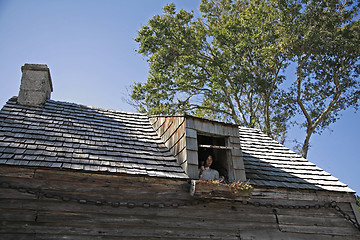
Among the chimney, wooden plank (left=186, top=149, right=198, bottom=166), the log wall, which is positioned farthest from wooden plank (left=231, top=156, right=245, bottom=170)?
the chimney

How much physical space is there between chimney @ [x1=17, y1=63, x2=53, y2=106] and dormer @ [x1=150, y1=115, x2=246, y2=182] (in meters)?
3.78

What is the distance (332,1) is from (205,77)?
28.1ft

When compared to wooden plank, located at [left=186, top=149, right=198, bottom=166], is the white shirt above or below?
below

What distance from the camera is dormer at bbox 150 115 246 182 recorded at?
691 cm

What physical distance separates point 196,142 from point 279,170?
2923 millimetres

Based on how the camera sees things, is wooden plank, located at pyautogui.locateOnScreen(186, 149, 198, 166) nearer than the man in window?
Yes

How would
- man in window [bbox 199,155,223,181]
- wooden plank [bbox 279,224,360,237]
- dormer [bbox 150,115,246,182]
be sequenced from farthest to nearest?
man in window [bbox 199,155,223,181] < wooden plank [bbox 279,224,360,237] < dormer [bbox 150,115,246,182]

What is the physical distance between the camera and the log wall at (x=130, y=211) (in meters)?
5.35

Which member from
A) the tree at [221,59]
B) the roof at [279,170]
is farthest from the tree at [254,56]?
the roof at [279,170]

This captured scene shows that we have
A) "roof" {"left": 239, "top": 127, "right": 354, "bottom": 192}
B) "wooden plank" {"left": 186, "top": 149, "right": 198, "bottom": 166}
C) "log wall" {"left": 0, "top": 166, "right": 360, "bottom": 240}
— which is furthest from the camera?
"roof" {"left": 239, "top": 127, "right": 354, "bottom": 192}

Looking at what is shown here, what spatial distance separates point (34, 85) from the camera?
8867 mm

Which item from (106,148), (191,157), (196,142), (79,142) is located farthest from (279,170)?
(79,142)

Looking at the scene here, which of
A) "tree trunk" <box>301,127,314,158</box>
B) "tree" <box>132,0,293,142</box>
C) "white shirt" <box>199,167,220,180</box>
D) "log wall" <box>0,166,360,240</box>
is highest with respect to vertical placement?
"tree" <box>132,0,293,142</box>

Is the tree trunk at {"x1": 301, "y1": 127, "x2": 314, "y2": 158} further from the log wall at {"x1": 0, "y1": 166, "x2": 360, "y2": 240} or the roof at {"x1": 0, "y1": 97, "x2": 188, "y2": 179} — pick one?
the roof at {"x1": 0, "y1": 97, "x2": 188, "y2": 179}
